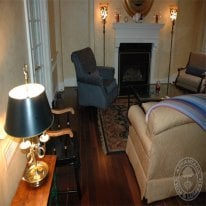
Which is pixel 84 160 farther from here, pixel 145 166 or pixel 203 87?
pixel 203 87

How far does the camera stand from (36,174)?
1618 millimetres

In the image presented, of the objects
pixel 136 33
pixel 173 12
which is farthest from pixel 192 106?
pixel 173 12

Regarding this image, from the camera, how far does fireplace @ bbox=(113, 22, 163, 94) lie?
5188 mm

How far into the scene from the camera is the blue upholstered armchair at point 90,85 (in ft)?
13.2

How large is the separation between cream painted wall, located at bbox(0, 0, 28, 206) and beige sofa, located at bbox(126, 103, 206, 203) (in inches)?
44.1

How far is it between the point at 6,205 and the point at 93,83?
2.77 m

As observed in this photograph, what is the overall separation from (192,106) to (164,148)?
43 cm

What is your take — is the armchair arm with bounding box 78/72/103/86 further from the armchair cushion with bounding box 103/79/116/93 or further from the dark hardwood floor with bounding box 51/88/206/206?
the dark hardwood floor with bounding box 51/88/206/206

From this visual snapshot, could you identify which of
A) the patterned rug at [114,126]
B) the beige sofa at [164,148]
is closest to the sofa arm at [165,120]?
the beige sofa at [164,148]

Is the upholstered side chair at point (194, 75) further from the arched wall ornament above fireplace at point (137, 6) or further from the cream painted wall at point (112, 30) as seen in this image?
the arched wall ornament above fireplace at point (137, 6)

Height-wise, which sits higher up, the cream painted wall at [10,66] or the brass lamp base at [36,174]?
the cream painted wall at [10,66]

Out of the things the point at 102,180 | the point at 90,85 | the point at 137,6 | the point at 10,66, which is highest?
the point at 137,6

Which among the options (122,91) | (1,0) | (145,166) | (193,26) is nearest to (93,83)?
(122,91)

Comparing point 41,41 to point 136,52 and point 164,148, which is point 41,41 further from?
point 164,148
